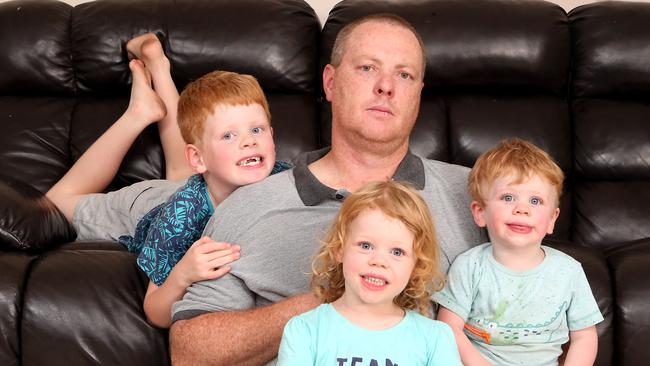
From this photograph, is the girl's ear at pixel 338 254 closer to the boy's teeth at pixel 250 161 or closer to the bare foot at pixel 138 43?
the boy's teeth at pixel 250 161

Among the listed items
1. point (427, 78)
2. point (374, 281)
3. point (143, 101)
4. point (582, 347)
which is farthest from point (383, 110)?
point (143, 101)

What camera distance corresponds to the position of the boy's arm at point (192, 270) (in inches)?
81.7

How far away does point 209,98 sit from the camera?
2240mm

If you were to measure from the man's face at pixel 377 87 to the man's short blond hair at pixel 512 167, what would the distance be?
235mm

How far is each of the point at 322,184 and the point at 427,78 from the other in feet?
3.18

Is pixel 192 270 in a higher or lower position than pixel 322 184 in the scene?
lower

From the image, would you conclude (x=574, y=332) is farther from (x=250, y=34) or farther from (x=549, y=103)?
(x=250, y=34)

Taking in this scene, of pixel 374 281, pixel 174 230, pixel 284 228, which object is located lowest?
pixel 174 230

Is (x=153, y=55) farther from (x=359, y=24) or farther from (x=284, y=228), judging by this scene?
(x=284, y=228)

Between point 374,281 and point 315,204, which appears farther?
point 315,204

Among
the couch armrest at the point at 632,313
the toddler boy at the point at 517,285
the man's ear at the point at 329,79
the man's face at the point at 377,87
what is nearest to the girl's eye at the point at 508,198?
the toddler boy at the point at 517,285

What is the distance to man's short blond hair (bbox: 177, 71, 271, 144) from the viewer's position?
224cm

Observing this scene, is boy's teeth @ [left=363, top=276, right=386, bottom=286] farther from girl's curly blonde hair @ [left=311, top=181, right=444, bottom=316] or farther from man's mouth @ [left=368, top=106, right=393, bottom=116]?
man's mouth @ [left=368, top=106, right=393, bottom=116]

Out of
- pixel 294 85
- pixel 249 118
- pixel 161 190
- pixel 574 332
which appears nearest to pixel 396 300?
pixel 574 332
